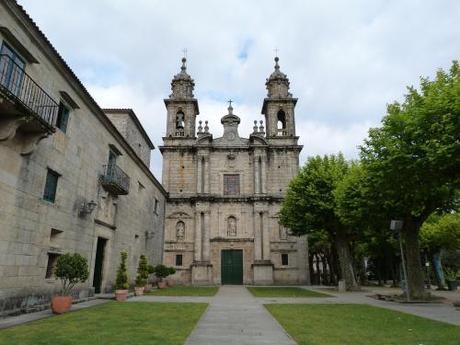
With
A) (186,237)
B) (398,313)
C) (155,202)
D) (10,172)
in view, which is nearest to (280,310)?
(398,313)

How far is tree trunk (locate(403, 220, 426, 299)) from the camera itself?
658 inches

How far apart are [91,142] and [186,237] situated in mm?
19408

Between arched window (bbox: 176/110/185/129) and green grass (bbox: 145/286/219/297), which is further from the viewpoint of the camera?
arched window (bbox: 176/110/185/129)

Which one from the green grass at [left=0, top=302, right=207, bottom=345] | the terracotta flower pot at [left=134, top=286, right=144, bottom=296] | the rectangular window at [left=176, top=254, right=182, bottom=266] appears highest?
the rectangular window at [left=176, top=254, right=182, bottom=266]

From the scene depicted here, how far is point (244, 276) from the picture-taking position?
33281 millimetres

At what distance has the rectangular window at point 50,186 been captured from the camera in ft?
42.3

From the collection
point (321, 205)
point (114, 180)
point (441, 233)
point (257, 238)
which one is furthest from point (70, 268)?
point (441, 233)

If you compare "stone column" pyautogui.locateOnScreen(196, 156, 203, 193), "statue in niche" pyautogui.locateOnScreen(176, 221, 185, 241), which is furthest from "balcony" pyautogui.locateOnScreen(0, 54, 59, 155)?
"statue in niche" pyautogui.locateOnScreen(176, 221, 185, 241)

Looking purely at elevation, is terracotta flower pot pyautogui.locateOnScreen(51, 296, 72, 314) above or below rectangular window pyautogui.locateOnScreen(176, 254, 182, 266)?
below

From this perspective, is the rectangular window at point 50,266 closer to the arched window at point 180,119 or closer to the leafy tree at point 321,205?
the leafy tree at point 321,205

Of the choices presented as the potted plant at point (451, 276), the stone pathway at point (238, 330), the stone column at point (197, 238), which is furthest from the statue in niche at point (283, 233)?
the stone pathway at point (238, 330)

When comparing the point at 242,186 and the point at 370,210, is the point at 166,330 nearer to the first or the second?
the point at 370,210

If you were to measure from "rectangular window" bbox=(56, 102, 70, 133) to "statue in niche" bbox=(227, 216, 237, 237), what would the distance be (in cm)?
2238

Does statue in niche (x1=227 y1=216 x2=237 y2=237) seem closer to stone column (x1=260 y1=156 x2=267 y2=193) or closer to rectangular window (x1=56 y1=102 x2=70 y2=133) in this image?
stone column (x1=260 y1=156 x2=267 y2=193)
